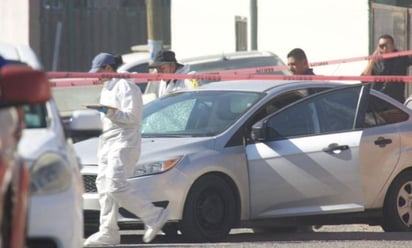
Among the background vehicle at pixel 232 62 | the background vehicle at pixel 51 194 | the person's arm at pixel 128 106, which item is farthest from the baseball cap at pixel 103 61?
the background vehicle at pixel 232 62

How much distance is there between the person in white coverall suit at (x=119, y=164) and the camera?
11.5m

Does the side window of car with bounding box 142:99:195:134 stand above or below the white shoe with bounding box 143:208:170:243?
above

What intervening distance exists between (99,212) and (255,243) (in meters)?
1.41

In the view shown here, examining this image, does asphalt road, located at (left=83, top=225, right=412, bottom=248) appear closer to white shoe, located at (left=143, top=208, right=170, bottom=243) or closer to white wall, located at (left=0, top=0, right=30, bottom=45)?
white shoe, located at (left=143, top=208, right=170, bottom=243)

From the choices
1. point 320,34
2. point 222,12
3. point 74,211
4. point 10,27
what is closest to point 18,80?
point 74,211

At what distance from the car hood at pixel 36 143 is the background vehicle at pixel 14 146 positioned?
931 millimetres

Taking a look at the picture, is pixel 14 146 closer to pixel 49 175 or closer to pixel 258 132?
pixel 49 175

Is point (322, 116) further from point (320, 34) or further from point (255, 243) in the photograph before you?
point (320, 34)

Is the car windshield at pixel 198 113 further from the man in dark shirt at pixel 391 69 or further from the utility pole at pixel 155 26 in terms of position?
the utility pole at pixel 155 26

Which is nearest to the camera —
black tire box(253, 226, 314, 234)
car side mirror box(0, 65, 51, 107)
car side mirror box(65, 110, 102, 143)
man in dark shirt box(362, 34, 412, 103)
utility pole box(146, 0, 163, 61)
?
car side mirror box(0, 65, 51, 107)

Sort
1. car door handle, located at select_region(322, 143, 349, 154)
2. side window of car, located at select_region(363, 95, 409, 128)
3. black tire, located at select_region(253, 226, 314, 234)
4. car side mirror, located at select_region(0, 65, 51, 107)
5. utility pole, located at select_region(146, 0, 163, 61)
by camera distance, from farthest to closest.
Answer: utility pole, located at select_region(146, 0, 163, 61)
black tire, located at select_region(253, 226, 314, 234)
side window of car, located at select_region(363, 95, 409, 128)
car door handle, located at select_region(322, 143, 349, 154)
car side mirror, located at select_region(0, 65, 51, 107)

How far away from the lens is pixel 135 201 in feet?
37.9

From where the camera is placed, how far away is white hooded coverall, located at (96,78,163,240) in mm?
11570

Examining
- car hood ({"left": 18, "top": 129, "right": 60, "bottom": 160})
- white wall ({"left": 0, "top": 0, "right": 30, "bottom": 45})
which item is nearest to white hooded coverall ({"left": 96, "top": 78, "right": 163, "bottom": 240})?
car hood ({"left": 18, "top": 129, "right": 60, "bottom": 160})
